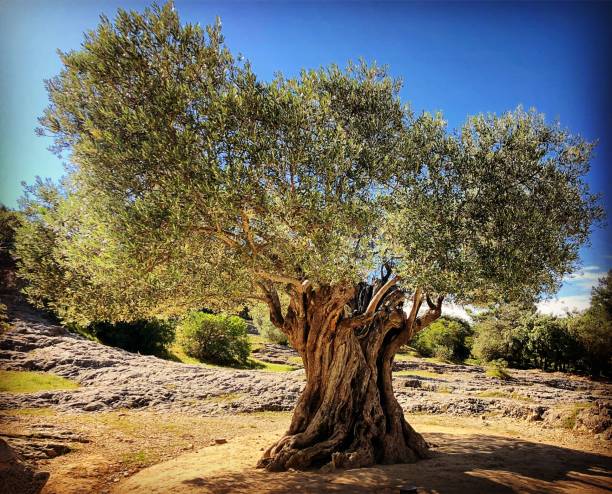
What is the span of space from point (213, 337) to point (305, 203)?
109 ft

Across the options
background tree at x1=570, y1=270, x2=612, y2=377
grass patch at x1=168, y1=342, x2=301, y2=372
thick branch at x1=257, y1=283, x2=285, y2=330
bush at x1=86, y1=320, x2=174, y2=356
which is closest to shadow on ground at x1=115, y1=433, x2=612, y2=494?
thick branch at x1=257, y1=283, x2=285, y2=330

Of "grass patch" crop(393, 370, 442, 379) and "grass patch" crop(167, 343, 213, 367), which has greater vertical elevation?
"grass patch" crop(393, 370, 442, 379)

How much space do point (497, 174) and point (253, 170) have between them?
880 centimetres

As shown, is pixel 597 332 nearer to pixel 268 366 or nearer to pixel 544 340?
pixel 544 340

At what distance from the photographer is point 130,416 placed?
63.4 feet

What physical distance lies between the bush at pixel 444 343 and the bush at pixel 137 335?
1950 inches

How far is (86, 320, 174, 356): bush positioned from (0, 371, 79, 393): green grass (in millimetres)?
12470

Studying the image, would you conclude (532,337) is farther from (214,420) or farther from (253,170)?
(253,170)

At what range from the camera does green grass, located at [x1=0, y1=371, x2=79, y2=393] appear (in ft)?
71.5

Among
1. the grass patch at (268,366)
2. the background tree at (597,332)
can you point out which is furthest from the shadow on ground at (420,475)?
the background tree at (597,332)

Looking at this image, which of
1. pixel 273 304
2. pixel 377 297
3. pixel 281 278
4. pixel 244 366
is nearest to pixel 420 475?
pixel 377 297

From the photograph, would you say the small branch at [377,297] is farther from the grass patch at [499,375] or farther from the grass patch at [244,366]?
the grass patch at [499,375]

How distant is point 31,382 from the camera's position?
22.9 meters

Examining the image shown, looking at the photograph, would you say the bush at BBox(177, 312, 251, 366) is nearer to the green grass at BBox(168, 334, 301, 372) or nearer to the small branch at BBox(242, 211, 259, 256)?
the green grass at BBox(168, 334, 301, 372)
